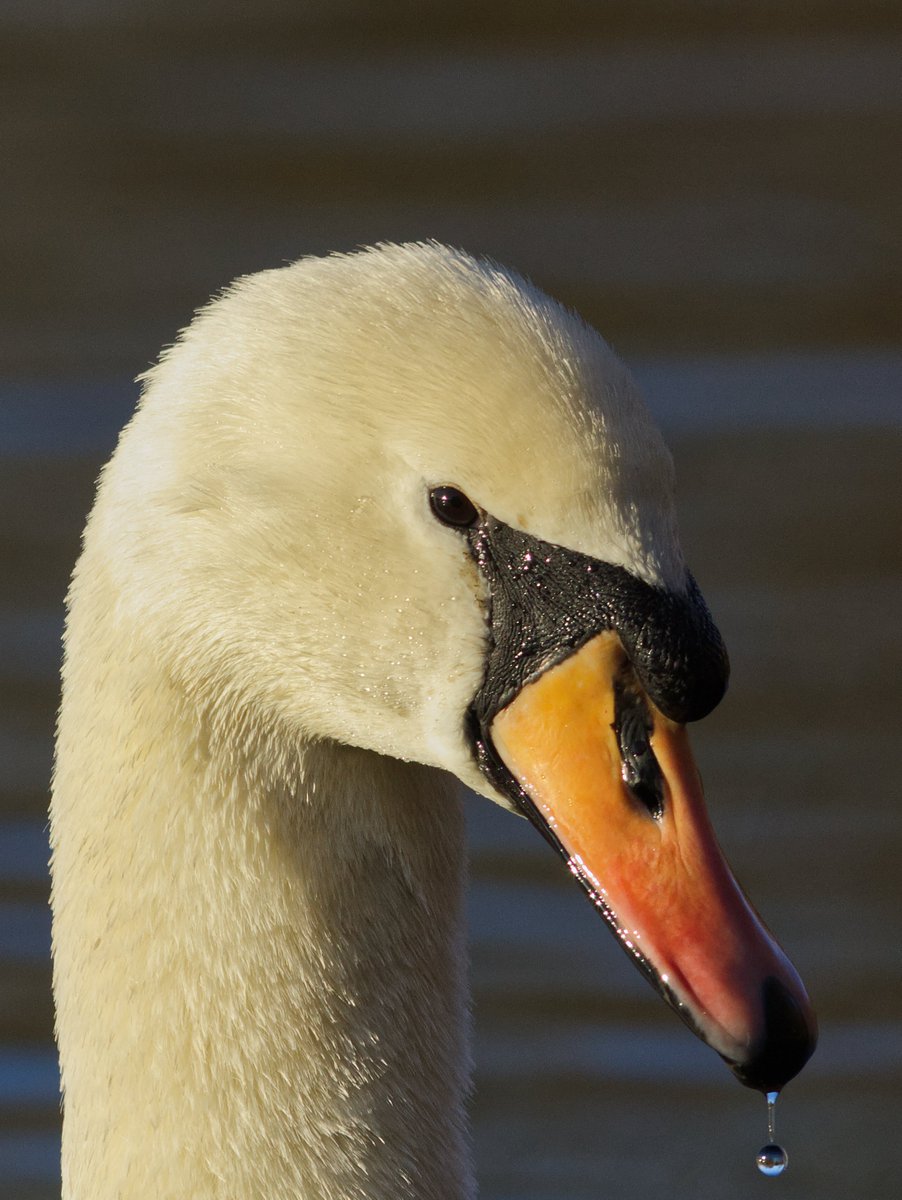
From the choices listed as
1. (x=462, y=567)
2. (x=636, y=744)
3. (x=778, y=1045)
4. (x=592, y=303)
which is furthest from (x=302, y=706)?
(x=592, y=303)

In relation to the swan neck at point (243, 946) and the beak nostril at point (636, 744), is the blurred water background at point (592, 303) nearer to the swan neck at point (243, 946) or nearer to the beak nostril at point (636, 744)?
the swan neck at point (243, 946)

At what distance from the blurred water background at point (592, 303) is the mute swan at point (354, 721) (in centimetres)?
200

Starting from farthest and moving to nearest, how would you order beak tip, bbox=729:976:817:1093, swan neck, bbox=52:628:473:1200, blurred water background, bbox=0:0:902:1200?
1. blurred water background, bbox=0:0:902:1200
2. swan neck, bbox=52:628:473:1200
3. beak tip, bbox=729:976:817:1093

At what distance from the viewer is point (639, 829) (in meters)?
2.24

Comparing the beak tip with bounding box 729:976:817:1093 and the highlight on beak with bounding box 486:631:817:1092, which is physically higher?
the highlight on beak with bounding box 486:631:817:1092

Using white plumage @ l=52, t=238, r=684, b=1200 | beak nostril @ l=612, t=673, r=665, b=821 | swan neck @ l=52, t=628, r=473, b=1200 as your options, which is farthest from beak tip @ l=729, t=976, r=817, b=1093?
swan neck @ l=52, t=628, r=473, b=1200

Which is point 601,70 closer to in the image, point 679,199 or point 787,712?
point 679,199

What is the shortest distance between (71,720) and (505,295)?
0.67 meters

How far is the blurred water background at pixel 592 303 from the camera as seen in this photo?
465 centimetres

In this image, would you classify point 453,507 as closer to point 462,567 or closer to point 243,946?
point 462,567

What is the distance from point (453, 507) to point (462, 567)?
0.07 meters

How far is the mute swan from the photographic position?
2.21 m

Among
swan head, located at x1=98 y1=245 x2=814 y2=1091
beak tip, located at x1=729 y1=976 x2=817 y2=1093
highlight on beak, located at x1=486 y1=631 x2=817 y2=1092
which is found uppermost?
swan head, located at x1=98 y1=245 x2=814 y2=1091

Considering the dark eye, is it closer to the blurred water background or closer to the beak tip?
the beak tip
